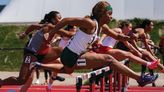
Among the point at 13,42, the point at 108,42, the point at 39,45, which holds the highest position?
the point at 39,45

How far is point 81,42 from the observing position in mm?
8516

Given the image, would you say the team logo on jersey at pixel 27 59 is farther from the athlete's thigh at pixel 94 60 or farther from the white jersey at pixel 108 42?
the white jersey at pixel 108 42

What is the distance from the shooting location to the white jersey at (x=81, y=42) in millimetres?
8422

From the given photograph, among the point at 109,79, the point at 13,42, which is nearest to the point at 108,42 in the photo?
the point at 109,79

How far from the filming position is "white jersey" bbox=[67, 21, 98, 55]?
8422mm

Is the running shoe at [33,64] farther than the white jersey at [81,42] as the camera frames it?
Yes

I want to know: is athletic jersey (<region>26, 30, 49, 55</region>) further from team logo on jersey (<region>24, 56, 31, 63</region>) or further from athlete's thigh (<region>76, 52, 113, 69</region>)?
athlete's thigh (<region>76, 52, 113, 69</region>)

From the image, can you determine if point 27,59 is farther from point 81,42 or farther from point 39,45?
point 81,42

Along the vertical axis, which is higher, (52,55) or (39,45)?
(39,45)

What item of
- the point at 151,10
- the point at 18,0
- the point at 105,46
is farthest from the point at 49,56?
the point at 18,0

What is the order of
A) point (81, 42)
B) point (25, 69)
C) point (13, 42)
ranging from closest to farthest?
point (81, 42) < point (25, 69) < point (13, 42)

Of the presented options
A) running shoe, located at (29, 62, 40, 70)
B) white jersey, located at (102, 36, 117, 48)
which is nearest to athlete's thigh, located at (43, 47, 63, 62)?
running shoe, located at (29, 62, 40, 70)

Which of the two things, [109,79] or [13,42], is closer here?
[109,79]

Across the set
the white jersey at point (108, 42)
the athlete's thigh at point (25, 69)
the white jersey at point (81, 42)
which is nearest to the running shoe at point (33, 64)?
the athlete's thigh at point (25, 69)
